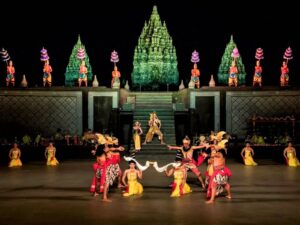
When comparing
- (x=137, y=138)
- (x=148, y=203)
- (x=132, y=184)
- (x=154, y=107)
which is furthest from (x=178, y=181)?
(x=154, y=107)

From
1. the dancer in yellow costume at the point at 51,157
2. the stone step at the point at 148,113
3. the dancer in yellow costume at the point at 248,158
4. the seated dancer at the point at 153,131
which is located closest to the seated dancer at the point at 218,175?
the dancer in yellow costume at the point at 248,158

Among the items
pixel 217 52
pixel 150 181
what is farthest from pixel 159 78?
pixel 150 181

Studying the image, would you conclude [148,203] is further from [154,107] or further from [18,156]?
[154,107]

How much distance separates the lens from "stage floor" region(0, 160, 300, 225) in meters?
9.33

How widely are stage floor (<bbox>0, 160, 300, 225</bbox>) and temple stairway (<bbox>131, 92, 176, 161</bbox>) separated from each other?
220 inches

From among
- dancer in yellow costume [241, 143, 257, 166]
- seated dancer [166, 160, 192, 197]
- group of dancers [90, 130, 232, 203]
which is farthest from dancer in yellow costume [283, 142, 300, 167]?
seated dancer [166, 160, 192, 197]

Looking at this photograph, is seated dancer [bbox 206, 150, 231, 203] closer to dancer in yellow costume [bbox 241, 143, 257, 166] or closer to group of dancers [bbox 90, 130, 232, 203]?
group of dancers [bbox 90, 130, 232, 203]

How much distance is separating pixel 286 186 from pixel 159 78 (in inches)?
1239

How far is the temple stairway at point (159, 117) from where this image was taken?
72.7 ft

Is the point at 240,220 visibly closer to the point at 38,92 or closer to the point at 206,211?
the point at 206,211

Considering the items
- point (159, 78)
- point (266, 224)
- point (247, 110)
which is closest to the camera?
point (266, 224)

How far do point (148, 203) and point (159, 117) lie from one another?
49.8 ft

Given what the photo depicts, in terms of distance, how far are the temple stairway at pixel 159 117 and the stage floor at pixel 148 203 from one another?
560cm

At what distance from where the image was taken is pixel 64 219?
30.6ft
